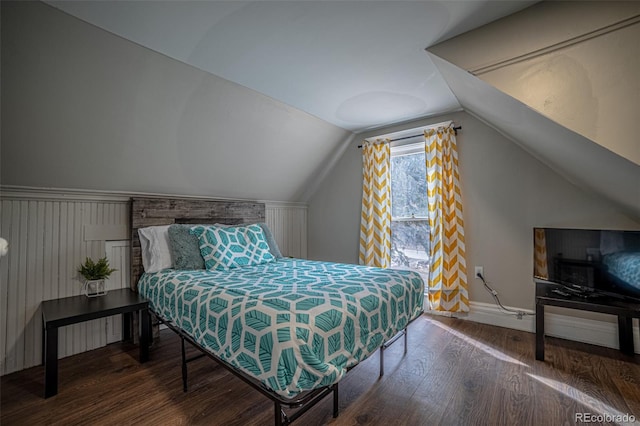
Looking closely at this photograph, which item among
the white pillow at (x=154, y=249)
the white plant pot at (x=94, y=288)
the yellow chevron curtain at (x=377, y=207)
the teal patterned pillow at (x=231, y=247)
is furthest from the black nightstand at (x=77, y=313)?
the yellow chevron curtain at (x=377, y=207)

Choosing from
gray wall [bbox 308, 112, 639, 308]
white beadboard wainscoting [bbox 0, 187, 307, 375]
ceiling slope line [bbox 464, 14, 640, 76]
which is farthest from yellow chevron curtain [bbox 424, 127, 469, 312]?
white beadboard wainscoting [bbox 0, 187, 307, 375]

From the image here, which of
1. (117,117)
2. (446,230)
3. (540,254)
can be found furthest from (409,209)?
(117,117)

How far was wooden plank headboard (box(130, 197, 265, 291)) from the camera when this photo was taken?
8.71 feet

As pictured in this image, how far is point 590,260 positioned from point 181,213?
3.75 metres

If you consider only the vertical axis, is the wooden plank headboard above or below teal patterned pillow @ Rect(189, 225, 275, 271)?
above

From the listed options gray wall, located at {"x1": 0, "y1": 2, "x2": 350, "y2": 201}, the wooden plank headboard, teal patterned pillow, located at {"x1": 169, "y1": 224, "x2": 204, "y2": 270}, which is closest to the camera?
gray wall, located at {"x1": 0, "y1": 2, "x2": 350, "y2": 201}

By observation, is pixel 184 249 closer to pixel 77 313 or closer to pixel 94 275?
pixel 94 275

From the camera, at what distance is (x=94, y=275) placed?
2.35 meters

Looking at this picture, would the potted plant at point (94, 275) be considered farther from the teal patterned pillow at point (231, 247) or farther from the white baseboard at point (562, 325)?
the white baseboard at point (562, 325)

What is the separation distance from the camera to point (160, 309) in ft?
7.08

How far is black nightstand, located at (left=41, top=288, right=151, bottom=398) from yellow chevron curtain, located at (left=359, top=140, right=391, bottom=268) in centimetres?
250

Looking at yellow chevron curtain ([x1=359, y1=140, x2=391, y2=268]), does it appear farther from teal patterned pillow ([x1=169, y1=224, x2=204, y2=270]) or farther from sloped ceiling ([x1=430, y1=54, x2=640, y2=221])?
teal patterned pillow ([x1=169, y1=224, x2=204, y2=270])

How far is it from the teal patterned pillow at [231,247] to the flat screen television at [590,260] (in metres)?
2.58

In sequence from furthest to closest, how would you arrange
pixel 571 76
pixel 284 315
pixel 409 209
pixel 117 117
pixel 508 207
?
pixel 409 209 → pixel 508 207 → pixel 117 117 → pixel 571 76 → pixel 284 315
